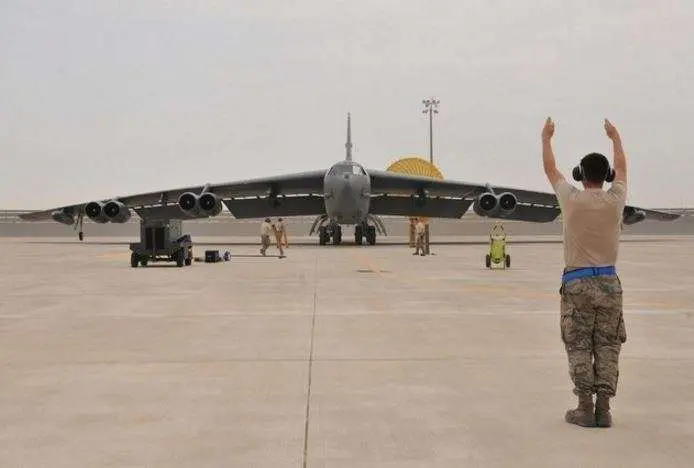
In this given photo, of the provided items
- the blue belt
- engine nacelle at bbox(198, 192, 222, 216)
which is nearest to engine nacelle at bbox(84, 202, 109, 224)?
engine nacelle at bbox(198, 192, 222, 216)

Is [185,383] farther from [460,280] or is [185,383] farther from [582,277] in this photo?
[460,280]

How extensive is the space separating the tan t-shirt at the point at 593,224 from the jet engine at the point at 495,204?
125 feet

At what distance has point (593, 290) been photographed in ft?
19.7

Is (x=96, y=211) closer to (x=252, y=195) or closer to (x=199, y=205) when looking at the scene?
(x=199, y=205)

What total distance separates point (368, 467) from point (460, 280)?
50.8 feet

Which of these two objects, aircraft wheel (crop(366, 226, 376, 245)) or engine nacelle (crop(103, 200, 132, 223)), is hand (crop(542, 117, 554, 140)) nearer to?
engine nacelle (crop(103, 200, 132, 223))

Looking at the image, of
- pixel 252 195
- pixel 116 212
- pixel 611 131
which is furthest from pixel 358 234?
pixel 611 131

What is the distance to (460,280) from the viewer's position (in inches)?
795

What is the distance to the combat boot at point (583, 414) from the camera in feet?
19.3

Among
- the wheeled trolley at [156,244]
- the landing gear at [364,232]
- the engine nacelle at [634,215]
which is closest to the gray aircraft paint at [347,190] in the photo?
the landing gear at [364,232]

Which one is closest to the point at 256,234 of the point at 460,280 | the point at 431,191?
the point at 431,191

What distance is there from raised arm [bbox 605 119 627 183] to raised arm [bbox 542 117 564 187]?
370mm

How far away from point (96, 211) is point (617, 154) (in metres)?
40.2

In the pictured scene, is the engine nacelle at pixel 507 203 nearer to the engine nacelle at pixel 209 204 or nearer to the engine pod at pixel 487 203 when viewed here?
the engine pod at pixel 487 203
